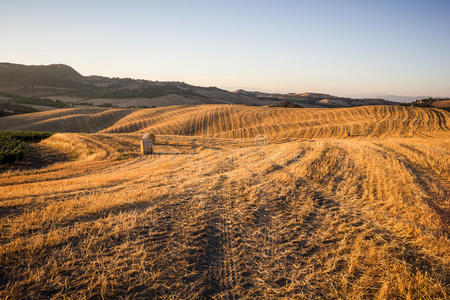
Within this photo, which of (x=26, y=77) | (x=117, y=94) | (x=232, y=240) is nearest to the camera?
(x=232, y=240)

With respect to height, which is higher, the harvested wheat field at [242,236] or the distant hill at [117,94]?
the distant hill at [117,94]

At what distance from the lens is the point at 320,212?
534 centimetres

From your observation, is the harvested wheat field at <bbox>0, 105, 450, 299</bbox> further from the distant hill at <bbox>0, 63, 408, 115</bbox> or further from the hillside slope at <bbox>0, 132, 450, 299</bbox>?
the distant hill at <bbox>0, 63, 408, 115</bbox>

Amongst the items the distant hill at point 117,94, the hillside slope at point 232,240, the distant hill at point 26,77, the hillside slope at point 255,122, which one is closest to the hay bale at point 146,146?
the hillside slope at point 232,240

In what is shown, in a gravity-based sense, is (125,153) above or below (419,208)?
below

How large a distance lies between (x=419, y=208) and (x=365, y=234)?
97.3 inches

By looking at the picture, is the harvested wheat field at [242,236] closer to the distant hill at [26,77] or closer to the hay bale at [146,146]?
the hay bale at [146,146]

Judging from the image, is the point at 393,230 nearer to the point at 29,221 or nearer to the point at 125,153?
the point at 29,221

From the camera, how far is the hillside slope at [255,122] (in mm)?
32678

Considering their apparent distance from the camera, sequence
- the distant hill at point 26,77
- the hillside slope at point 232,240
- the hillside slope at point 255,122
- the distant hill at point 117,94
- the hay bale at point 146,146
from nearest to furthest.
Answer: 1. the hillside slope at point 232,240
2. the hay bale at point 146,146
3. the hillside slope at point 255,122
4. the distant hill at point 117,94
5. the distant hill at point 26,77

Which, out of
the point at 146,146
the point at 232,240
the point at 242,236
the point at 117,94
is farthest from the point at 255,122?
the point at 117,94

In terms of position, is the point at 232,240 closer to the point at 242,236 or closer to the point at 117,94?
the point at 242,236

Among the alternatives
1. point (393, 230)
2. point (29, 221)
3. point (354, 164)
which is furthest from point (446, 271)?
point (29, 221)

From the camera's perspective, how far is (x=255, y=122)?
135 feet
